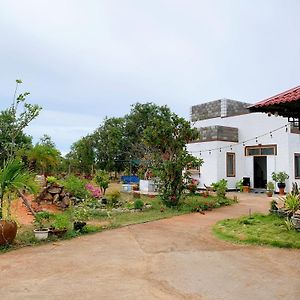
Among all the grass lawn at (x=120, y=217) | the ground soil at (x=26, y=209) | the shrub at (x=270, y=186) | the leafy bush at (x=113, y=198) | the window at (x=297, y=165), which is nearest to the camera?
the grass lawn at (x=120, y=217)

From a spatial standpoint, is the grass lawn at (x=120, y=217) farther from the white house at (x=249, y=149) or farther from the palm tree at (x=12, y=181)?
the white house at (x=249, y=149)

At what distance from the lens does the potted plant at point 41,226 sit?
717cm

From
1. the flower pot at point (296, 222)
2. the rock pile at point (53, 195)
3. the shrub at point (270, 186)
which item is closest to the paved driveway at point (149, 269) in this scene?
the flower pot at point (296, 222)

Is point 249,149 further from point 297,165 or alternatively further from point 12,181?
Answer: point 12,181

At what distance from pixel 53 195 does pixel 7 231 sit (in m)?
5.80

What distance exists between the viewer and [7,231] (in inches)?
259

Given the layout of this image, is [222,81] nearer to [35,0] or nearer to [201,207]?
[201,207]

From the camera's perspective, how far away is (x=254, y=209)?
38.3 ft

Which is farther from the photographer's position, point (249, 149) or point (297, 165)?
point (249, 149)

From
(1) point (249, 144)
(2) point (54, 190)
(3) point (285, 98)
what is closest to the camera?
(3) point (285, 98)

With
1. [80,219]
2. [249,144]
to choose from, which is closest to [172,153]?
[80,219]

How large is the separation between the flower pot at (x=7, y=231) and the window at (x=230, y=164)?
14.1 metres

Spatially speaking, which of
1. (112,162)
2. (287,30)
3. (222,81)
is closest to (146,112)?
(112,162)

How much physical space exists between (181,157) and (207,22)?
475cm
